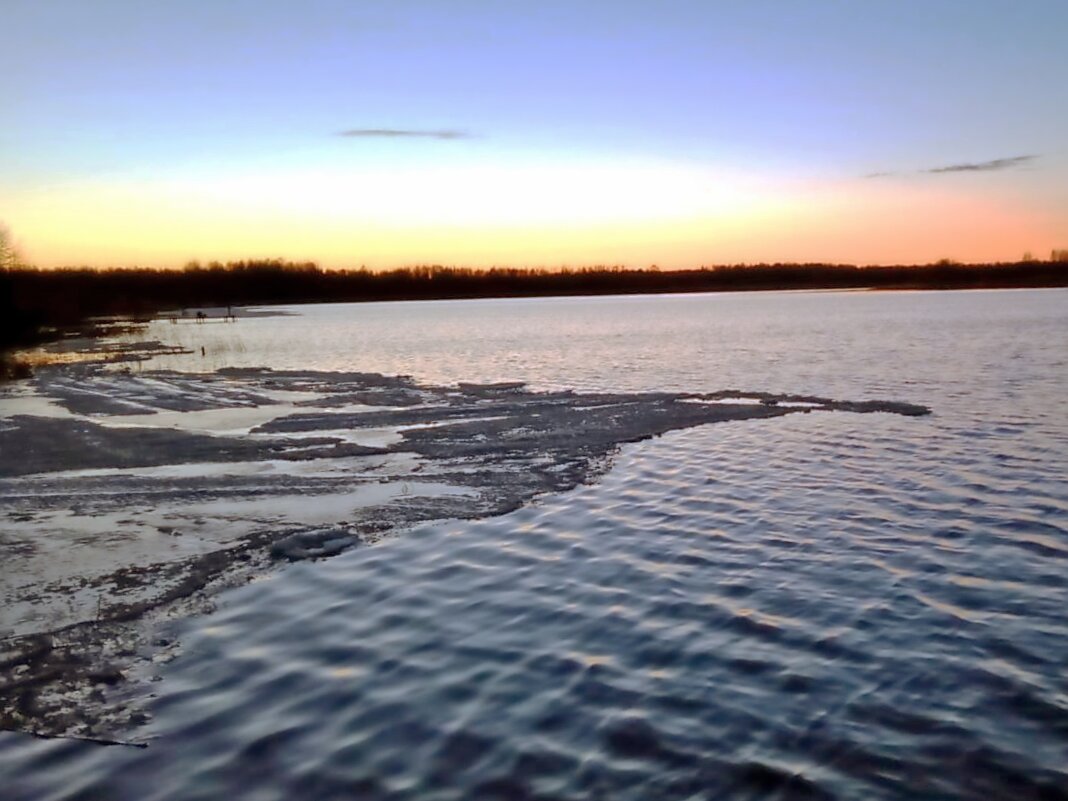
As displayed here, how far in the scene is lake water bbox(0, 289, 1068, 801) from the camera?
5.76m

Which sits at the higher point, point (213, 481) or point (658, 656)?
point (213, 481)

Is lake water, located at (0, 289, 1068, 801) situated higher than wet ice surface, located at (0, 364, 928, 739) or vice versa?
wet ice surface, located at (0, 364, 928, 739)

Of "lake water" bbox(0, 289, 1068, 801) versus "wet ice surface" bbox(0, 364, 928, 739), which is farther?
"wet ice surface" bbox(0, 364, 928, 739)

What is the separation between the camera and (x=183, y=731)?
6.36 meters

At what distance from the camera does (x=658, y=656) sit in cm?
762

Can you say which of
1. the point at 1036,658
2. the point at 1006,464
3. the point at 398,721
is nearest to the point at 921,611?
the point at 1036,658

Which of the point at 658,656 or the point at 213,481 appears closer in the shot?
the point at 658,656

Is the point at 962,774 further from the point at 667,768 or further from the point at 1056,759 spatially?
the point at 667,768

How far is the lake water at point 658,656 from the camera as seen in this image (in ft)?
18.9

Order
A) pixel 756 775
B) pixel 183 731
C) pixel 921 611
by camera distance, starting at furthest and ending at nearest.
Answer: pixel 921 611 → pixel 183 731 → pixel 756 775

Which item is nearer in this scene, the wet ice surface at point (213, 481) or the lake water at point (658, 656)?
the lake water at point (658, 656)

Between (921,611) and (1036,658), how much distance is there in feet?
4.15

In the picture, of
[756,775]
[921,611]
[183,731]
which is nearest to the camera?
[756,775]

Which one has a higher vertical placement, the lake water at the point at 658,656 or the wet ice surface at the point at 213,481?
the wet ice surface at the point at 213,481
